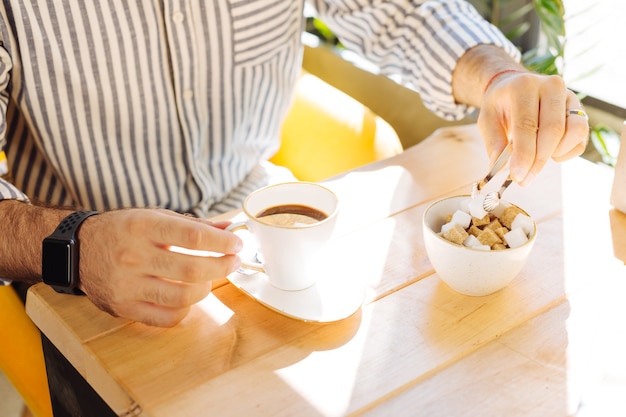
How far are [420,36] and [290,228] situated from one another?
2.64ft

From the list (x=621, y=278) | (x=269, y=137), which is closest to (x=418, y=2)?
(x=269, y=137)

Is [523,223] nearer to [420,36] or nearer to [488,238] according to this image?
[488,238]

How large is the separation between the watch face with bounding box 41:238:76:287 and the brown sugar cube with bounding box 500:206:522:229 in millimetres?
618

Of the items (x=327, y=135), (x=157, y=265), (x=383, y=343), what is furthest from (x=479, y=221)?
(x=327, y=135)

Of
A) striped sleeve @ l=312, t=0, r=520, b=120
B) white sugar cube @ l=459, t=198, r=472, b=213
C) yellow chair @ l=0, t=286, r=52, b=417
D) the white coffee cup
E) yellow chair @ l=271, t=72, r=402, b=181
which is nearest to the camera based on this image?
the white coffee cup

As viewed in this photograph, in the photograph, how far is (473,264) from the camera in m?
0.93

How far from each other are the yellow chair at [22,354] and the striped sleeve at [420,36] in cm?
96

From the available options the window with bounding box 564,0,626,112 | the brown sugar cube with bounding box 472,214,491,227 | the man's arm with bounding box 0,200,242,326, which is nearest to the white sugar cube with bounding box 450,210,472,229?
the brown sugar cube with bounding box 472,214,491,227

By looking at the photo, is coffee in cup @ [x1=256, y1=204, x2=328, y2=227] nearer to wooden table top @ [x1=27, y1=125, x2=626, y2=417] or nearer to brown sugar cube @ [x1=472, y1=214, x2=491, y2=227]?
wooden table top @ [x1=27, y1=125, x2=626, y2=417]

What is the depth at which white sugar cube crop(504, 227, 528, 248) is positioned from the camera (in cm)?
96

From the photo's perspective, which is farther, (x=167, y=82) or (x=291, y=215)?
(x=167, y=82)

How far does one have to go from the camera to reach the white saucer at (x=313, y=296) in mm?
928

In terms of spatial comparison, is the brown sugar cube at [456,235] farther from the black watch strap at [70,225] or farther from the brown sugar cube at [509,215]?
the black watch strap at [70,225]

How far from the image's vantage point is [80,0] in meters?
1.31
